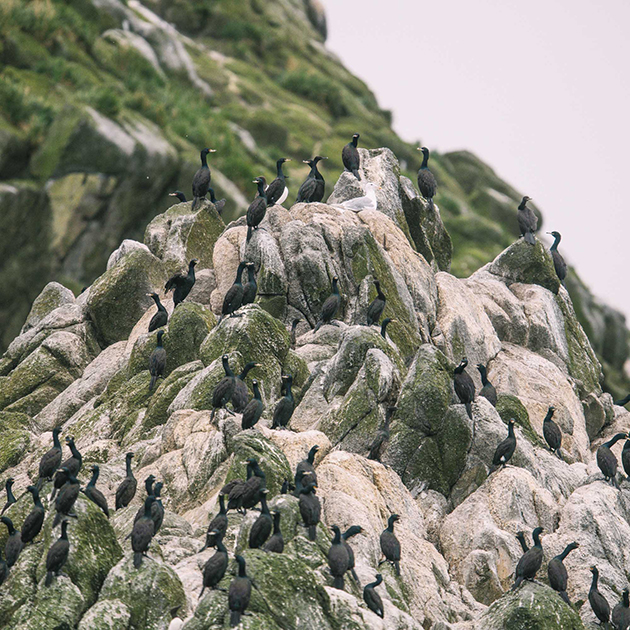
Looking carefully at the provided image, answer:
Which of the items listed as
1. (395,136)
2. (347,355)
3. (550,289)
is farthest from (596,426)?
(395,136)

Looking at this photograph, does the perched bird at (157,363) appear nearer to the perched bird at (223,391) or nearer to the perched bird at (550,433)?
the perched bird at (223,391)

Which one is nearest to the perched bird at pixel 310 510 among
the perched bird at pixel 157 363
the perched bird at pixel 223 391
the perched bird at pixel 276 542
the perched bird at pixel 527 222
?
the perched bird at pixel 276 542

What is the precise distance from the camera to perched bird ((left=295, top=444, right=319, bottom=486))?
21.0 metres

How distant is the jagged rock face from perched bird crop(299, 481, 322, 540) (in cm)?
21

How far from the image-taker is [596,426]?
119 feet

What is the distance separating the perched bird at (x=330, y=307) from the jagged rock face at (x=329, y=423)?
1.10 ft

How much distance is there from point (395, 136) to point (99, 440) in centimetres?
7302

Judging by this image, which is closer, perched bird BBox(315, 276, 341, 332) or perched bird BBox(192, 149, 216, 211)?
perched bird BBox(315, 276, 341, 332)

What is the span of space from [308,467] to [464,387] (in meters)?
→ 6.07

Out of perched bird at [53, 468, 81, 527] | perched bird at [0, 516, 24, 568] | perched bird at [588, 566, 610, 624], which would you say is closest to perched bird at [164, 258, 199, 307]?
perched bird at [0, 516, 24, 568]

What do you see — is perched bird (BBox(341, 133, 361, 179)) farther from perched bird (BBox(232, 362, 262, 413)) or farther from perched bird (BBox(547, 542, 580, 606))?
perched bird (BBox(547, 542, 580, 606))

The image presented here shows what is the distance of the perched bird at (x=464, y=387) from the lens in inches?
1036

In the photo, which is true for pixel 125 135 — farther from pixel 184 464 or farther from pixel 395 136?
pixel 395 136

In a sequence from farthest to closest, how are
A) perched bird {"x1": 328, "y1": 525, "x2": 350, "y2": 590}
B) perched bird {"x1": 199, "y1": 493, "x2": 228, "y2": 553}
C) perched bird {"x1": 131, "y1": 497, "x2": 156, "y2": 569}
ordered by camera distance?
perched bird {"x1": 199, "y1": 493, "x2": 228, "y2": 553} < perched bird {"x1": 328, "y1": 525, "x2": 350, "y2": 590} < perched bird {"x1": 131, "y1": 497, "x2": 156, "y2": 569}
